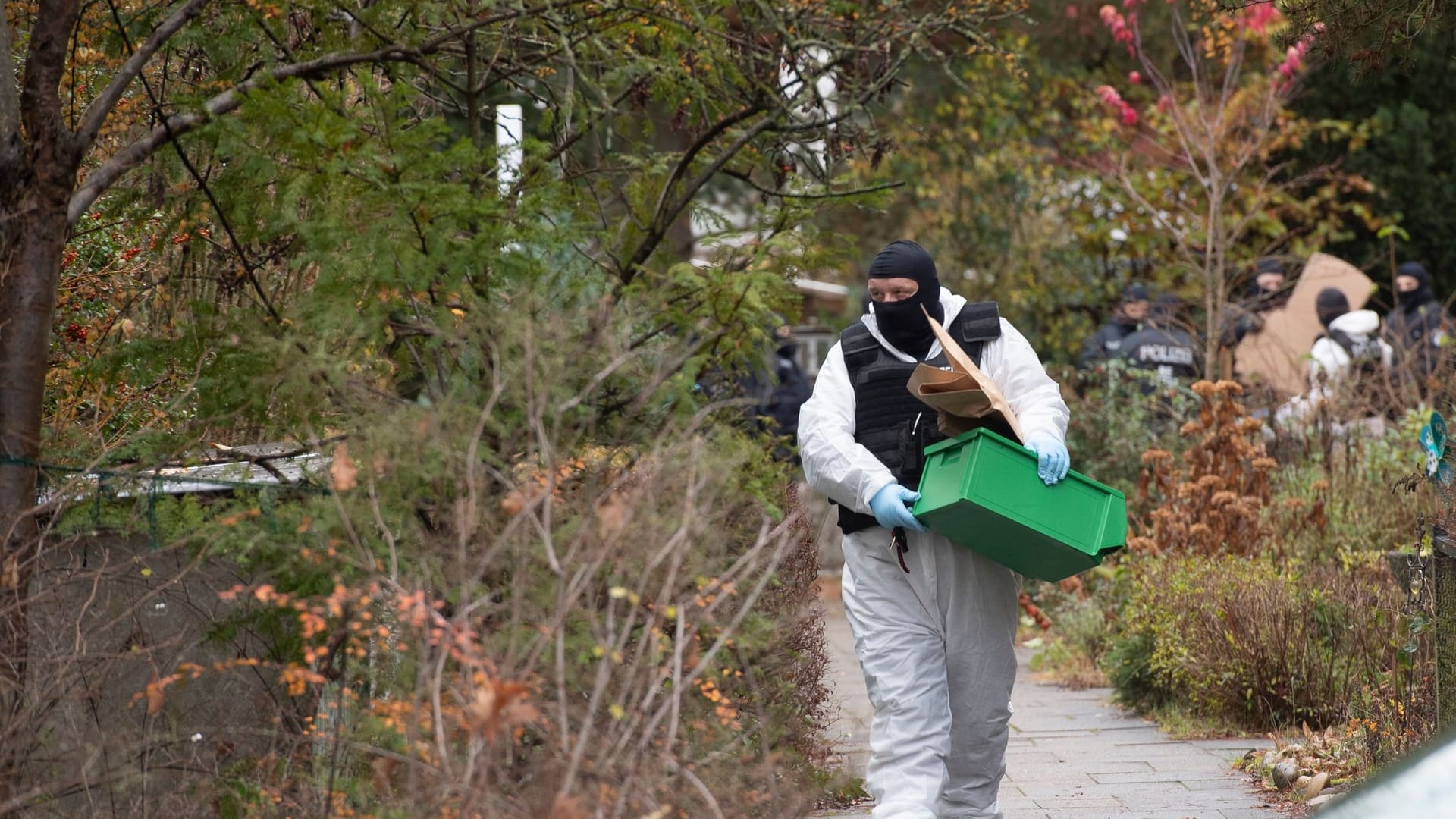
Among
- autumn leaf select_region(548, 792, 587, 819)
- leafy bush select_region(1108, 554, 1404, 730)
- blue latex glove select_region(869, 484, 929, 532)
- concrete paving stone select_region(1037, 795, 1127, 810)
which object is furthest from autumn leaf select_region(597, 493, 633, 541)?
leafy bush select_region(1108, 554, 1404, 730)

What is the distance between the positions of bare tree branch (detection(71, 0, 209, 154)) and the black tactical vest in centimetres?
217

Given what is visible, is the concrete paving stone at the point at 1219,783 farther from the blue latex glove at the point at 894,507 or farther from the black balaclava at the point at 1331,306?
the black balaclava at the point at 1331,306

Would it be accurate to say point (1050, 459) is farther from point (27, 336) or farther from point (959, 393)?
point (27, 336)

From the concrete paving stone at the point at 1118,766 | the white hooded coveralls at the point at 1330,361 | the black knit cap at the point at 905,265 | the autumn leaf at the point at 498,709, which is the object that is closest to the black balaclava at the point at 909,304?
the black knit cap at the point at 905,265

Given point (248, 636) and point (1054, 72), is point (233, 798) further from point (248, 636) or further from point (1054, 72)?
point (1054, 72)

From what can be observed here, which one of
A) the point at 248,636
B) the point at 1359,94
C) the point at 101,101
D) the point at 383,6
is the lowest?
the point at 248,636

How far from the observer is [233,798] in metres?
3.88

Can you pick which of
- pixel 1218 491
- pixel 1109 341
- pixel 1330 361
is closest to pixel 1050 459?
pixel 1218 491

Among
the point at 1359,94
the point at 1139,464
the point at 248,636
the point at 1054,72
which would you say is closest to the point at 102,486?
the point at 248,636

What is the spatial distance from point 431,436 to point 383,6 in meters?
1.83

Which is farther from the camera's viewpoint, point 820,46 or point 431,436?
point 820,46

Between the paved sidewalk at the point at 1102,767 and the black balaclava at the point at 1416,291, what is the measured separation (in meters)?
5.35

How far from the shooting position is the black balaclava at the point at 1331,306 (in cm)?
1221

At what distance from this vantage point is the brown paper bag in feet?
15.5
